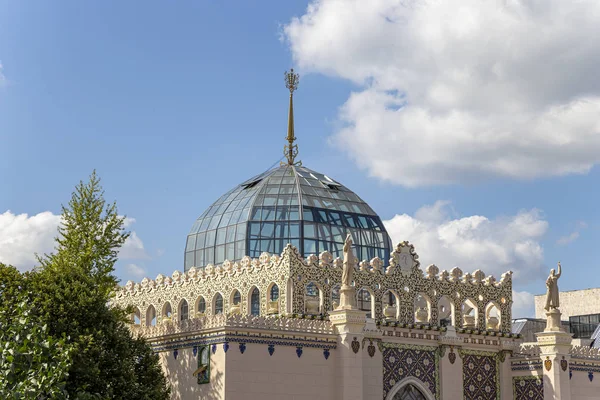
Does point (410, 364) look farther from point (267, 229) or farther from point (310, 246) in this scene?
point (267, 229)

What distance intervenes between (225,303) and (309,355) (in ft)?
19.7

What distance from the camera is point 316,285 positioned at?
42625mm

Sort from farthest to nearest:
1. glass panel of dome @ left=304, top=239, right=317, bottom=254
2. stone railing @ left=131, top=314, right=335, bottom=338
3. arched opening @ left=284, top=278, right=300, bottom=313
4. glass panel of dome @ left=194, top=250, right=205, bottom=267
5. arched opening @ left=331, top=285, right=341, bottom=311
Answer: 1. glass panel of dome @ left=194, top=250, right=205, bottom=267
2. glass panel of dome @ left=304, top=239, right=317, bottom=254
3. arched opening @ left=331, top=285, right=341, bottom=311
4. arched opening @ left=284, top=278, right=300, bottom=313
5. stone railing @ left=131, top=314, right=335, bottom=338

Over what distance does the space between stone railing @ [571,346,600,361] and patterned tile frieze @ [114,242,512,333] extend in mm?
3165

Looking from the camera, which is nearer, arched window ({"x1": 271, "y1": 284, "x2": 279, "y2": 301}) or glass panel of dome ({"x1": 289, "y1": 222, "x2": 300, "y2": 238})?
arched window ({"x1": 271, "y1": 284, "x2": 279, "y2": 301})

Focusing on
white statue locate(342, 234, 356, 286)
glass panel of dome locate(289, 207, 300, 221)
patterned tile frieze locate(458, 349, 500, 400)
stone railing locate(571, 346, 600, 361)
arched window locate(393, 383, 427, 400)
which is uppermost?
glass panel of dome locate(289, 207, 300, 221)

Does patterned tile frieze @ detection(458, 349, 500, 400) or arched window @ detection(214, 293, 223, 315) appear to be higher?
arched window @ detection(214, 293, 223, 315)

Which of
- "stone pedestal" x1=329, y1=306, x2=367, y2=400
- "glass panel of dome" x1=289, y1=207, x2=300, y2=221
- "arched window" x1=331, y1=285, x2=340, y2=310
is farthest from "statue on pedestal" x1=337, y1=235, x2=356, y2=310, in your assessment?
"glass panel of dome" x1=289, y1=207, x2=300, y2=221

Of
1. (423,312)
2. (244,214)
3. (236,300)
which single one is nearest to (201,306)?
(236,300)

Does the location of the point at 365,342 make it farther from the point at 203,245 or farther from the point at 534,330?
the point at 534,330

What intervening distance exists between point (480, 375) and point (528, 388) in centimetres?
231

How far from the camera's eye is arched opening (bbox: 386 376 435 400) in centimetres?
4288

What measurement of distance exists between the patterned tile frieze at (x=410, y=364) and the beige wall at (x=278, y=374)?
126 inches

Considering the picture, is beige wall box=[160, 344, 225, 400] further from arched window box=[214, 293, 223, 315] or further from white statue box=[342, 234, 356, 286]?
white statue box=[342, 234, 356, 286]
